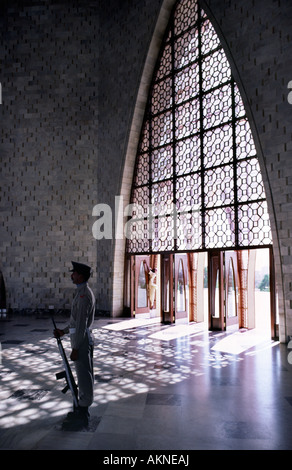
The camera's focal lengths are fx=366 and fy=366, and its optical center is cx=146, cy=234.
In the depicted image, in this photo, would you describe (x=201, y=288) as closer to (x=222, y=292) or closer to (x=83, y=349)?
(x=222, y=292)

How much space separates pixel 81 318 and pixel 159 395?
52.9 inches

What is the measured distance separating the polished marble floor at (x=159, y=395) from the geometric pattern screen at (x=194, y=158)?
2.33 meters

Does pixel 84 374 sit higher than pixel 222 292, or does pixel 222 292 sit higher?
pixel 222 292

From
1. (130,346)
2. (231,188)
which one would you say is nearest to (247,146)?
(231,188)

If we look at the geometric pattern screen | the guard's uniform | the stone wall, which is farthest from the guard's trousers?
the stone wall

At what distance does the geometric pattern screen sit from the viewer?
A: 7047 millimetres

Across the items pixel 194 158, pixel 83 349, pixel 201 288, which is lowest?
pixel 83 349

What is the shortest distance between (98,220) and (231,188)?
13.5 feet

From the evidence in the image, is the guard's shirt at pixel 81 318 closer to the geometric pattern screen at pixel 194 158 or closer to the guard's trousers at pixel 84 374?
the guard's trousers at pixel 84 374

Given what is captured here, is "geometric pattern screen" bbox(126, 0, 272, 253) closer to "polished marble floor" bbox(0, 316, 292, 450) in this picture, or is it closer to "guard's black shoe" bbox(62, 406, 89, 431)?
"polished marble floor" bbox(0, 316, 292, 450)

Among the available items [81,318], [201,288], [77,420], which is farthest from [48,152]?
[77,420]

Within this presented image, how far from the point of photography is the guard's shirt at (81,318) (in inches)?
120

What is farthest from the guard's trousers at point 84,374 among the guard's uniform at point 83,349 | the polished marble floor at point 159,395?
the polished marble floor at point 159,395

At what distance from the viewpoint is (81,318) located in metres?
3.12
